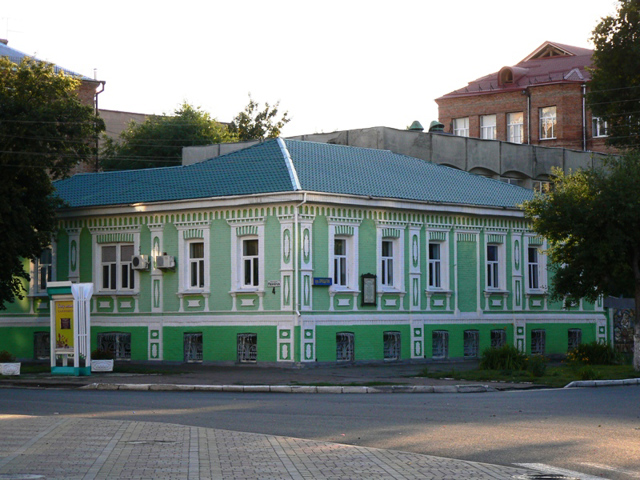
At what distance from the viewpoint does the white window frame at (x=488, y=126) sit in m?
76.2

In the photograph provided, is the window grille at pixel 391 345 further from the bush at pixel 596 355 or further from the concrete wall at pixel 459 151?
the concrete wall at pixel 459 151

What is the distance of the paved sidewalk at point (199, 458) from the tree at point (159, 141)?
49778 millimetres

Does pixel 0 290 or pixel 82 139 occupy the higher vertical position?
pixel 82 139

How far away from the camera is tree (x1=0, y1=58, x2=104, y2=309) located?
31.5 m

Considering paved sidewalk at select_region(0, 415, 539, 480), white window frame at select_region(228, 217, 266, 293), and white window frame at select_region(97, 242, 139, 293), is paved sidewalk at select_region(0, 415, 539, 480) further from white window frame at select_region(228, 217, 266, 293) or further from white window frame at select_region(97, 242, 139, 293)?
white window frame at select_region(97, 242, 139, 293)

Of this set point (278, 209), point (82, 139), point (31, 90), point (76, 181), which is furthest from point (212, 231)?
point (76, 181)

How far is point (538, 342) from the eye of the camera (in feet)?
125

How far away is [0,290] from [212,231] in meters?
7.33

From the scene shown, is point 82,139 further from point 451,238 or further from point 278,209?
point 451,238

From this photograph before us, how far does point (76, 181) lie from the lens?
40.0m

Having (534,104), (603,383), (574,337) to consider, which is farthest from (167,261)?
(534,104)

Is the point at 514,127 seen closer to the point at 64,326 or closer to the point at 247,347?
the point at 247,347

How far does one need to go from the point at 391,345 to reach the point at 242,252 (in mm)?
5645

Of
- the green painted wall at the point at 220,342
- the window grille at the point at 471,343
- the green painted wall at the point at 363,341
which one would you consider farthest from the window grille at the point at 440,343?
the green painted wall at the point at 220,342
